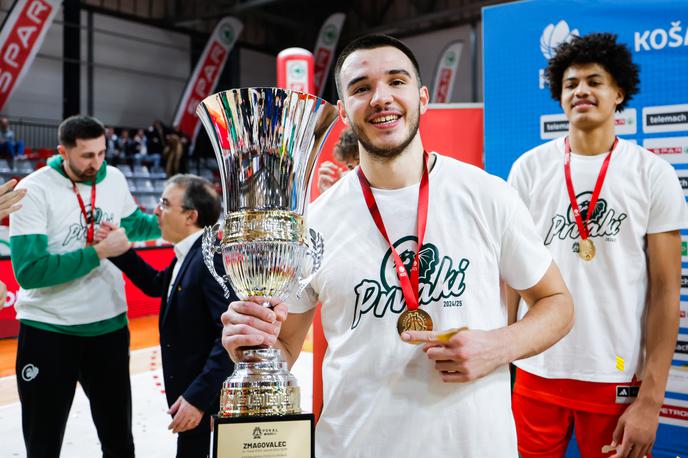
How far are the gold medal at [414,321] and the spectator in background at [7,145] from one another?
11.6 meters

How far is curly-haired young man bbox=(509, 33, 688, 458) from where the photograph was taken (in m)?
1.93

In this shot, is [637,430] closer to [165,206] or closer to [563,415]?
[563,415]

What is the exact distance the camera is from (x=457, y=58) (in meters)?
15.7

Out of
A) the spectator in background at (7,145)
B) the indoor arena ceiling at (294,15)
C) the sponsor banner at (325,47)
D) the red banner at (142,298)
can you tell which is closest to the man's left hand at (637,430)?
the red banner at (142,298)

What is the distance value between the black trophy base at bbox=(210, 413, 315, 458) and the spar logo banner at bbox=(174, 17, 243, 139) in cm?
1470

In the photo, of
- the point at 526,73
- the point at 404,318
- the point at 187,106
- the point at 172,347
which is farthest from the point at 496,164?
the point at 187,106

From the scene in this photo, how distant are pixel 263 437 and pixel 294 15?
19101mm

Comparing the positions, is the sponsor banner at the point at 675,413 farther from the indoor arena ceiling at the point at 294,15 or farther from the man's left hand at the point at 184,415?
the indoor arena ceiling at the point at 294,15

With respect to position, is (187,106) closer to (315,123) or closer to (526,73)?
(526,73)

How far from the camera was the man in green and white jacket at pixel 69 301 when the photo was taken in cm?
270

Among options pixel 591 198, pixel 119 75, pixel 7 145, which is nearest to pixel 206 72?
pixel 119 75

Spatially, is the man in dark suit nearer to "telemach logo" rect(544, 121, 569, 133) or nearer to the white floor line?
the white floor line

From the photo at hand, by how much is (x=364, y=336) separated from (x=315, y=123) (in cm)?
47

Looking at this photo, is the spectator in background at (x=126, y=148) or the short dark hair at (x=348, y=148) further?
the spectator in background at (x=126, y=148)
